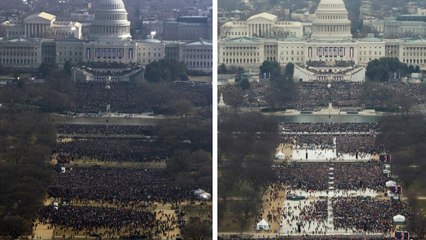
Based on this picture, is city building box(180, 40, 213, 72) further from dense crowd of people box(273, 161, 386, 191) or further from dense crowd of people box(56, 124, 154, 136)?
dense crowd of people box(273, 161, 386, 191)

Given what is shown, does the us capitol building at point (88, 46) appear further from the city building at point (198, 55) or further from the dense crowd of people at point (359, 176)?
the dense crowd of people at point (359, 176)

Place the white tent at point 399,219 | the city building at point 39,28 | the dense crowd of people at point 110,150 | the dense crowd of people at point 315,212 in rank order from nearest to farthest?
the white tent at point 399,219 < the dense crowd of people at point 315,212 < the dense crowd of people at point 110,150 < the city building at point 39,28

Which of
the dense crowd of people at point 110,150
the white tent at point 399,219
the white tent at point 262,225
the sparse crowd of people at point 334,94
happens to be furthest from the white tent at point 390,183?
the sparse crowd of people at point 334,94

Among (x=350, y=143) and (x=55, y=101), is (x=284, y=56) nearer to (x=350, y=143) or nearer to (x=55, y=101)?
(x=350, y=143)

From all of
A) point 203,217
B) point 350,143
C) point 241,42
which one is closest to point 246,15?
point 241,42

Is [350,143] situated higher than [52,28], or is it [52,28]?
[52,28]

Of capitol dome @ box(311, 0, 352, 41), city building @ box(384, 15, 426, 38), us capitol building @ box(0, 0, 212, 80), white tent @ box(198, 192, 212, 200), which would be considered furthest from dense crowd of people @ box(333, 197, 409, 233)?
capitol dome @ box(311, 0, 352, 41)
